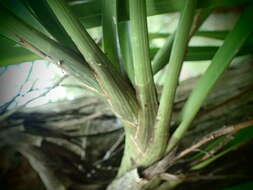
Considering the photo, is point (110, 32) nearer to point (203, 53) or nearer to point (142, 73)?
point (142, 73)

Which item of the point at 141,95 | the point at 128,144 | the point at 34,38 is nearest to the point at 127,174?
the point at 128,144

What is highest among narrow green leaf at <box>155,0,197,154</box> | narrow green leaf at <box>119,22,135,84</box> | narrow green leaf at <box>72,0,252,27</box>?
narrow green leaf at <box>72,0,252,27</box>

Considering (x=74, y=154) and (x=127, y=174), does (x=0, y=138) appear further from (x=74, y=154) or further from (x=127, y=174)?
(x=127, y=174)

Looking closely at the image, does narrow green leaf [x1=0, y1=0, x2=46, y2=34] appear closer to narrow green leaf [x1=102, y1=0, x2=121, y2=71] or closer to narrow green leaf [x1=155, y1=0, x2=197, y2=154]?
narrow green leaf [x1=102, y1=0, x2=121, y2=71]

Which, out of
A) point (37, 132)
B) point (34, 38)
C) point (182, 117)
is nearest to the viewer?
point (34, 38)

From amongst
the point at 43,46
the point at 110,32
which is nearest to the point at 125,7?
the point at 110,32

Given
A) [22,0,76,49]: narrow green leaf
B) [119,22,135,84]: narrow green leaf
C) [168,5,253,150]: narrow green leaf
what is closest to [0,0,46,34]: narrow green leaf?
[22,0,76,49]: narrow green leaf

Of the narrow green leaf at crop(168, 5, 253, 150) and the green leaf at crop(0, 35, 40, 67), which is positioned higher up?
the green leaf at crop(0, 35, 40, 67)

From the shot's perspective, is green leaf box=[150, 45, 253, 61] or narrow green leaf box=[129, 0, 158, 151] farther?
green leaf box=[150, 45, 253, 61]
